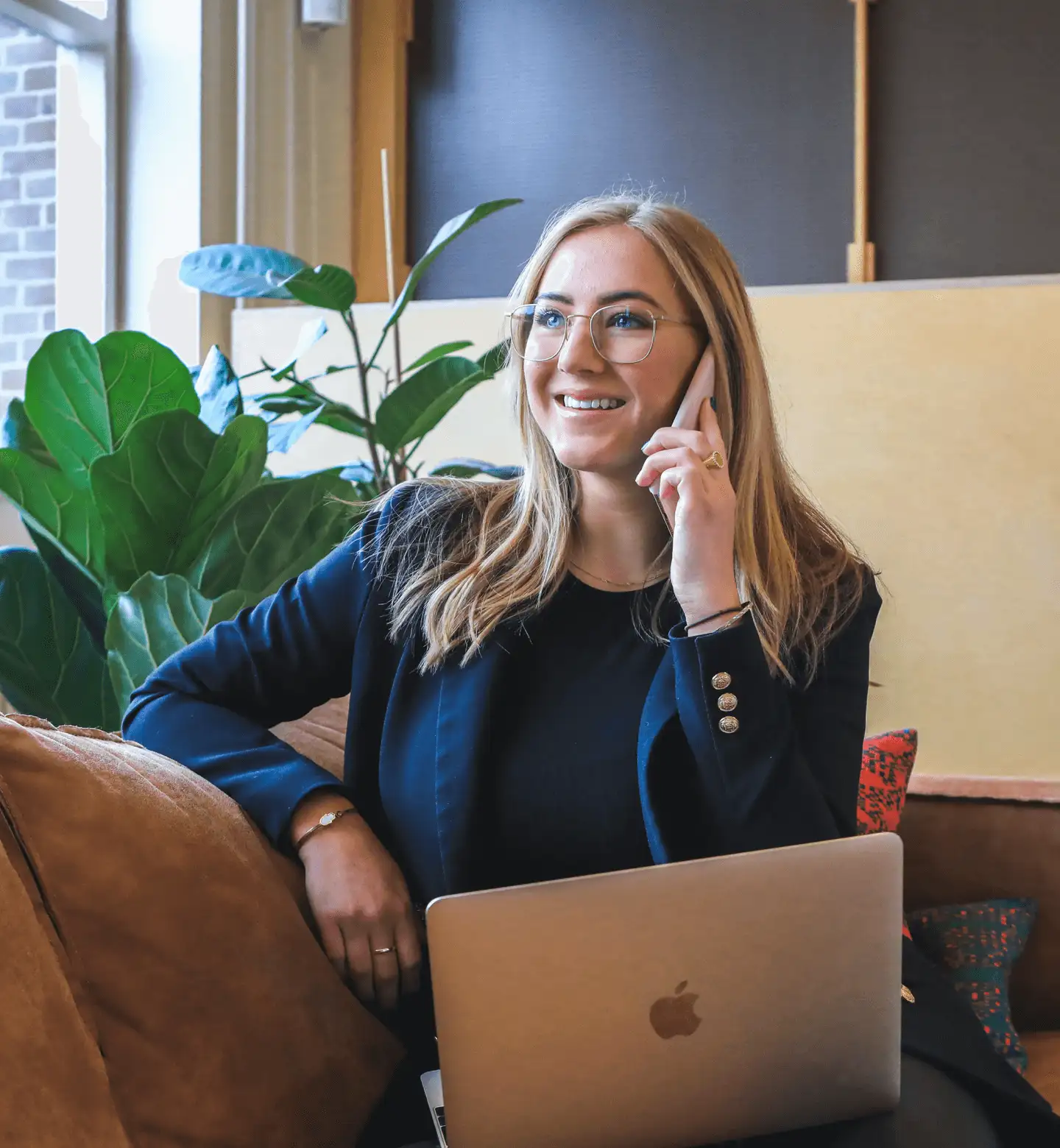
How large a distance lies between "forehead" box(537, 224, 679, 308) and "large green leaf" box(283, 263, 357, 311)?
0.60m

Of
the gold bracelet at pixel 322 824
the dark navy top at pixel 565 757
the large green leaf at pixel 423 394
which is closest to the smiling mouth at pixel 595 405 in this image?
the dark navy top at pixel 565 757

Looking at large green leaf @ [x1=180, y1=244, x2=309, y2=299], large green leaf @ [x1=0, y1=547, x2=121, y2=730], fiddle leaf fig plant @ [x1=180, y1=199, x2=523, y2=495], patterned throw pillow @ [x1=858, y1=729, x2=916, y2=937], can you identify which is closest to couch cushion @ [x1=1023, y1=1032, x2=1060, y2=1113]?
patterned throw pillow @ [x1=858, y1=729, x2=916, y2=937]

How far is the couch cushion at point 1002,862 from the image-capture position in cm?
172

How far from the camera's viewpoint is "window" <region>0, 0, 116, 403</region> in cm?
284

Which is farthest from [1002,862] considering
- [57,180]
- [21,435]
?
[57,180]

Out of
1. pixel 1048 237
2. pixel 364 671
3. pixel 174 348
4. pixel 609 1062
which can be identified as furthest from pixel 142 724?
pixel 1048 237

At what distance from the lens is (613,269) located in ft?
4.76

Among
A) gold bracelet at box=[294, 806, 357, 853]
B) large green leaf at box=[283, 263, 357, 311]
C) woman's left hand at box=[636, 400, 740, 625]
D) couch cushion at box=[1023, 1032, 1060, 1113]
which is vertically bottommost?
couch cushion at box=[1023, 1032, 1060, 1113]

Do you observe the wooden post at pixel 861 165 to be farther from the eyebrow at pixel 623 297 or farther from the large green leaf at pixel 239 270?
the eyebrow at pixel 623 297

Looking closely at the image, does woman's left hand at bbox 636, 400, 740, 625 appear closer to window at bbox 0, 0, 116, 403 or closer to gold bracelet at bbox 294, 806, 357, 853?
gold bracelet at bbox 294, 806, 357, 853

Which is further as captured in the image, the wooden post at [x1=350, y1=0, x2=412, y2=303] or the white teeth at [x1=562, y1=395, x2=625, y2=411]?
the wooden post at [x1=350, y1=0, x2=412, y2=303]

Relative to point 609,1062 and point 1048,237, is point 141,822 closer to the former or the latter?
point 609,1062

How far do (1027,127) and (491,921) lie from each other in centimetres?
282

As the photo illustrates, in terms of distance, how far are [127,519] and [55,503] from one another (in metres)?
0.12
